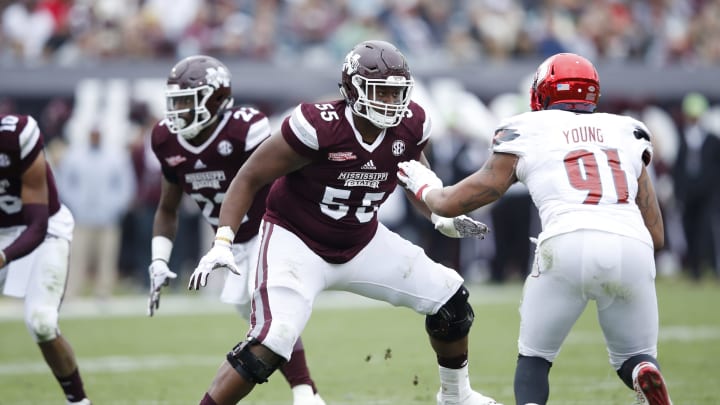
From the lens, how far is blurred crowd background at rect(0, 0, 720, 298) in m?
13.3

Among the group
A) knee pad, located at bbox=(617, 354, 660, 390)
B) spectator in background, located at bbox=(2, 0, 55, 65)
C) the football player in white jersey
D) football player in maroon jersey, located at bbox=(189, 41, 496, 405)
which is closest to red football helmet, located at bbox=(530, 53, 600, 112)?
the football player in white jersey

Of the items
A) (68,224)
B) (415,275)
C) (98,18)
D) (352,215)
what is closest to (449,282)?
(415,275)

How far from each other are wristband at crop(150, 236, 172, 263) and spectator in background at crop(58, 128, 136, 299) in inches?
250

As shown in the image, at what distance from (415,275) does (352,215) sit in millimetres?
412

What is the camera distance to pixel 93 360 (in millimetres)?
8695

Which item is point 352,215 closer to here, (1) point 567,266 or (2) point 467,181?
(2) point 467,181

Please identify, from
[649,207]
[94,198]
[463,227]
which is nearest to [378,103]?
[463,227]

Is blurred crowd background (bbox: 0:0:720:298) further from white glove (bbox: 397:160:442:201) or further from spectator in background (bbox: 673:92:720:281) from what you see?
white glove (bbox: 397:160:442:201)

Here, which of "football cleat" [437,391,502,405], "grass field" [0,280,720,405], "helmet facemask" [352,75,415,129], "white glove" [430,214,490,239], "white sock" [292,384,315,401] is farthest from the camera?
"grass field" [0,280,720,405]

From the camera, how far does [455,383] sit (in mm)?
5598

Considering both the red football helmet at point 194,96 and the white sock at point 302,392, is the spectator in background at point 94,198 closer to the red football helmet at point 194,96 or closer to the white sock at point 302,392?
the red football helmet at point 194,96

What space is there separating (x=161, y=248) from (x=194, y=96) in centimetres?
83

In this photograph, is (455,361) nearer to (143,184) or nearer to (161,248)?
(161,248)

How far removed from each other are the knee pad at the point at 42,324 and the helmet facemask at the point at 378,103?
6.57 ft
